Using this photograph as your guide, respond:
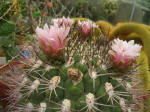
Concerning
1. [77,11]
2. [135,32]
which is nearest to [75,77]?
[135,32]

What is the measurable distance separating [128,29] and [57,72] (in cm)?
45

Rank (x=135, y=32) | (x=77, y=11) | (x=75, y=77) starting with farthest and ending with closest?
(x=77, y=11) → (x=135, y=32) → (x=75, y=77)

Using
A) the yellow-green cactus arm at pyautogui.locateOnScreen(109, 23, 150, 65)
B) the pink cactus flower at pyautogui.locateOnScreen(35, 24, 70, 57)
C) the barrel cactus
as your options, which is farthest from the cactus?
the pink cactus flower at pyautogui.locateOnScreen(35, 24, 70, 57)

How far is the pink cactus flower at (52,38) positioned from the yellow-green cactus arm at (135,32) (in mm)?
422

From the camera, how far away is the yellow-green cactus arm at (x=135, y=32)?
832 mm

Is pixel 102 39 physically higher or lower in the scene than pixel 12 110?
higher

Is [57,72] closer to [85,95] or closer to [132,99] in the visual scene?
[85,95]

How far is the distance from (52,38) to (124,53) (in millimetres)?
169

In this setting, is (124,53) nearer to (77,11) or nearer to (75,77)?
(75,77)

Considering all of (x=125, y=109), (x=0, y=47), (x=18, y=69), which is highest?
(x=0, y=47)

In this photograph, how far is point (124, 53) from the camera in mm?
511

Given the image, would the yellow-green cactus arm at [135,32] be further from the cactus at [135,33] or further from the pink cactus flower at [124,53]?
the pink cactus flower at [124,53]

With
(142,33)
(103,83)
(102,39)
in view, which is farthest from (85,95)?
(142,33)

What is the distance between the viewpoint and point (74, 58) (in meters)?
0.55
